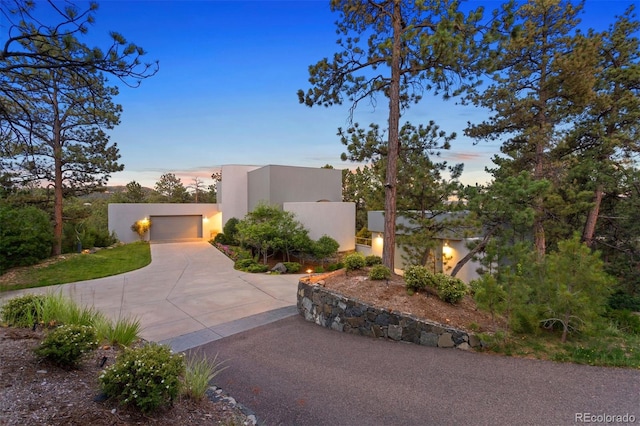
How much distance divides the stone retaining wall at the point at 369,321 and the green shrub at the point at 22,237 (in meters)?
11.2

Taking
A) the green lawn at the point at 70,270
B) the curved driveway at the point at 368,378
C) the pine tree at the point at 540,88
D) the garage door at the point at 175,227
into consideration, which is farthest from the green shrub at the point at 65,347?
the garage door at the point at 175,227

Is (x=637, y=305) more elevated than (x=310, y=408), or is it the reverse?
(x=310, y=408)

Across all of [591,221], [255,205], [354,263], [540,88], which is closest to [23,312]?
[354,263]

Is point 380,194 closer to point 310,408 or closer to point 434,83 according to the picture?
point 434,83

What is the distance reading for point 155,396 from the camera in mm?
2621

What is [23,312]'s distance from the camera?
4812mm

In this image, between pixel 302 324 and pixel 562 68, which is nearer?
pixel 302 324

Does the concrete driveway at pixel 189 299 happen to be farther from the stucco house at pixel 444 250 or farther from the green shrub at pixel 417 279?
the stucco house at pixel 444 250

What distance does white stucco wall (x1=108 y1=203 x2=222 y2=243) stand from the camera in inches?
853

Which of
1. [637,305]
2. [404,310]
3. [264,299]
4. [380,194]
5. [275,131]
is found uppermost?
[275,131]

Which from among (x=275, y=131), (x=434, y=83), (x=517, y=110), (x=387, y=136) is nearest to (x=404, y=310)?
(x=387, y=136)

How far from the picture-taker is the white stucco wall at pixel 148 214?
21.7 m

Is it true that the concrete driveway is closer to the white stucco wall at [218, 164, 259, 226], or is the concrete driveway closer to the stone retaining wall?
the stone retaining wall

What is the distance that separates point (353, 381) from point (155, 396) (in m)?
2.41
